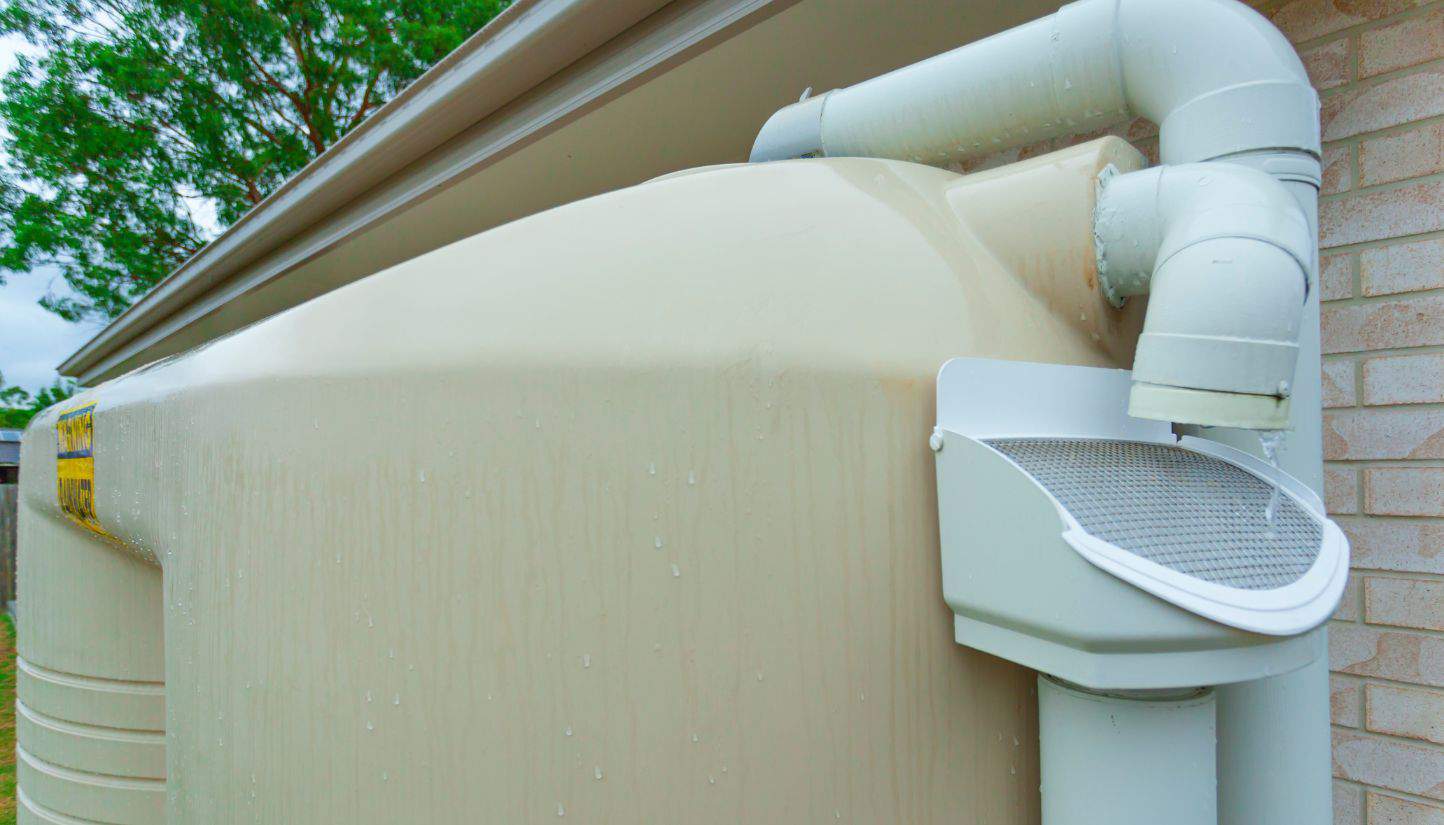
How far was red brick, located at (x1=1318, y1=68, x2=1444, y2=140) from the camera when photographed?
1.69 meters

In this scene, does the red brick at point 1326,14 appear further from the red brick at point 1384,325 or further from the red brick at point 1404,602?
the red brick at point 1404,602

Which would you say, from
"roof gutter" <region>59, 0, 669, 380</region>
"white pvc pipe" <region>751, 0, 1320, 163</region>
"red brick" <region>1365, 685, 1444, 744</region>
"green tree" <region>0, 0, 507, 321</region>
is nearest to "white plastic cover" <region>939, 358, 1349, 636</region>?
"white pvc pipe" <region>751, 0, 1320, 163</region>

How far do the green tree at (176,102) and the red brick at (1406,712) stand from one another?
11.8m

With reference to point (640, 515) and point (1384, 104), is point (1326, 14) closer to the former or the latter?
point (1384, 104)

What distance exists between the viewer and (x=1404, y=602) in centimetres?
173

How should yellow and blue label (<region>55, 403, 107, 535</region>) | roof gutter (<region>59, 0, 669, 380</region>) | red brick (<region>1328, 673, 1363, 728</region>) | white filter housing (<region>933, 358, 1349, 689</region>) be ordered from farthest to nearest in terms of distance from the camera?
roof gutter (<region>59, 0, 669, 380</region>)
yellow and blue label (<region>55, 403, 107, 535</region>)
red brick (<region>1328, 673, 1363, 728</region>)
white filter housing (<region>933, 358, 1349, 689</region>)

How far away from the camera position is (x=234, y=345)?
1.62 metres

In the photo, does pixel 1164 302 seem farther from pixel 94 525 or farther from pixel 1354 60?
pixel 94 525

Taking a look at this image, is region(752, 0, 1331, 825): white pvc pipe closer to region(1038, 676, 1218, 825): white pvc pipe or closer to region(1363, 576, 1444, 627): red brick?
region(1038, 676, 1218, 825): white pvc pipe

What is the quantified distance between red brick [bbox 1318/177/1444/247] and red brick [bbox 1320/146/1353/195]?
1.0 inches

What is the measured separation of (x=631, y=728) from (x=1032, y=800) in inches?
25.2

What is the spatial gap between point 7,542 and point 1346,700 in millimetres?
14478

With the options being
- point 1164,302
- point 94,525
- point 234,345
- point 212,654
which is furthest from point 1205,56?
point 94,525

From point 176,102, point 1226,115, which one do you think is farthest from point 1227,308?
point 176,102
